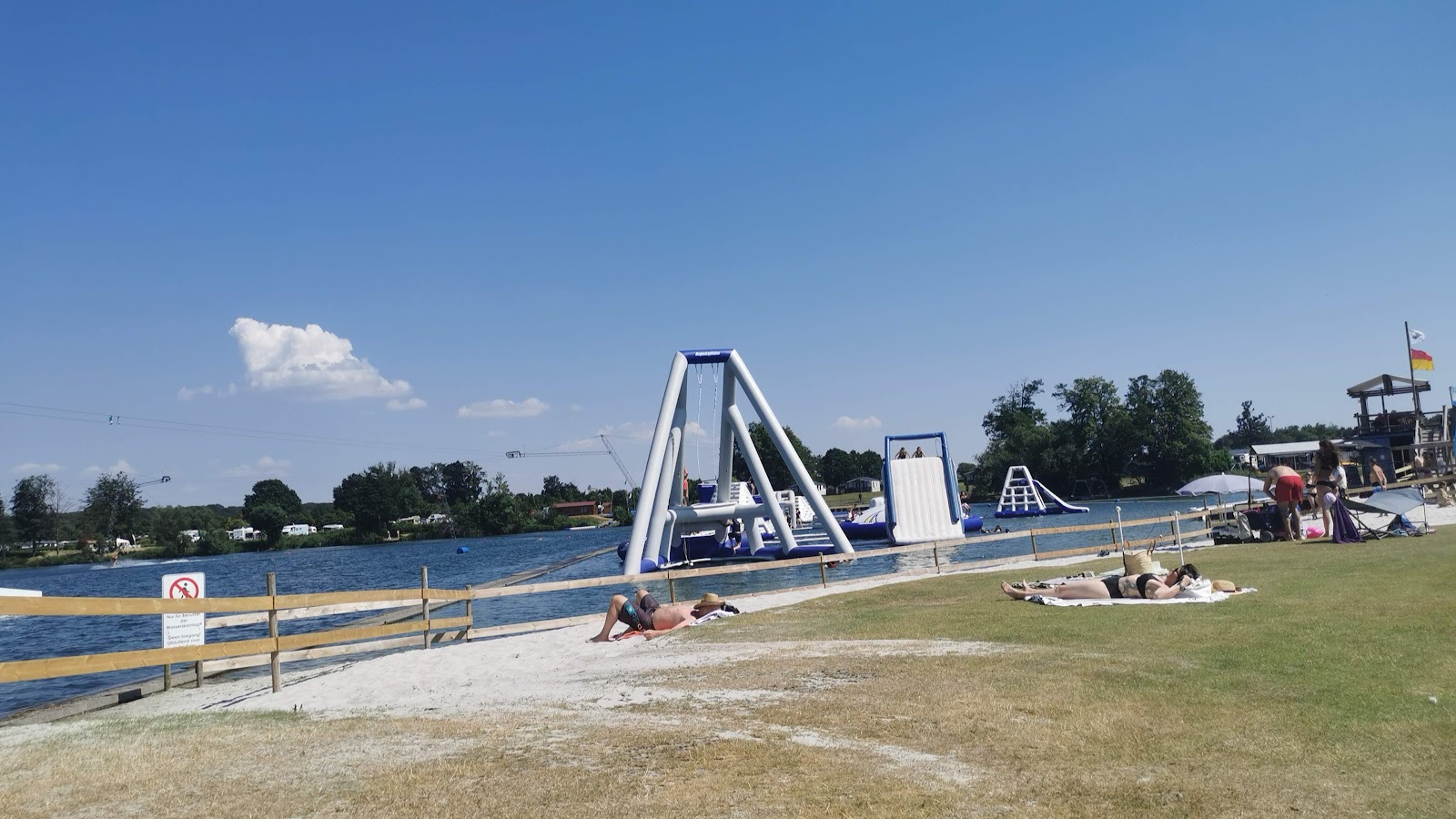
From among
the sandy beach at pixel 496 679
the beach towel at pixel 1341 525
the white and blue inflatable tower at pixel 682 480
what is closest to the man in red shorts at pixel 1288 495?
the beach towel at pixel 1341 525

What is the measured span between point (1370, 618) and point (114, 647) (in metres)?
30.9

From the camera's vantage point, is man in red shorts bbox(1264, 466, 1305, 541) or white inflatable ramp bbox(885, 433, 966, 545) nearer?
man in red shorts bbox(1264, 466, 1305, 541)

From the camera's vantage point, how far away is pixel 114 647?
28344mm

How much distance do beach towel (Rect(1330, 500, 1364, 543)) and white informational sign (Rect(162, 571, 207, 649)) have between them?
23508mm

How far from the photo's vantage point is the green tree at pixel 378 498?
501 ft

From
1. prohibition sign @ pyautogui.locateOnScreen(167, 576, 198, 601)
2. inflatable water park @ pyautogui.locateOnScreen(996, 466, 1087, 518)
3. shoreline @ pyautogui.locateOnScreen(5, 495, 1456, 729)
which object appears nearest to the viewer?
shoreline @ pyautogui.locateOnScreen(5, 495, 1456, 729)

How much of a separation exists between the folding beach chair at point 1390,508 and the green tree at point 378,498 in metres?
146

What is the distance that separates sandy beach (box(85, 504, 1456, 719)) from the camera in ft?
34.6

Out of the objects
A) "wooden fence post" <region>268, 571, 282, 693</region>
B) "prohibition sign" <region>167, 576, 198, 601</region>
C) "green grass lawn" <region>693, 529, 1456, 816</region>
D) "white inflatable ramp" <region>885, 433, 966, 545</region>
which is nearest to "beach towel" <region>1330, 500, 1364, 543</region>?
"green grass lawn" <region>693, 529, 1456, 816</region>

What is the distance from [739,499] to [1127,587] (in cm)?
4696

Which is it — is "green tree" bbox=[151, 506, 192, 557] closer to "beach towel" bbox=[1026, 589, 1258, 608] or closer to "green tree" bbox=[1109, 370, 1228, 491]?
"green tree" bbox=[1109, 370, 1228, 491]

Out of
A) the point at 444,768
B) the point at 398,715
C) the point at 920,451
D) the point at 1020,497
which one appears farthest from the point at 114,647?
the point at 1020,497

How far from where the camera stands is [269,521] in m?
144

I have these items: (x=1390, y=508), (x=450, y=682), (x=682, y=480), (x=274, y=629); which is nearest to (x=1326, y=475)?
(x=1390, y=508)
